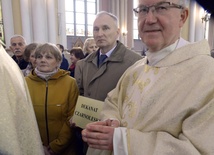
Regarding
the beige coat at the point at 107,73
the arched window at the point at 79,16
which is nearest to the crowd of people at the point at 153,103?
the beige coat at the point at 107,73

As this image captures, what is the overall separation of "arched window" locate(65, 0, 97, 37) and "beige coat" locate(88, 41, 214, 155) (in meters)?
13.6

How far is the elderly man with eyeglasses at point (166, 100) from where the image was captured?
1012 mm

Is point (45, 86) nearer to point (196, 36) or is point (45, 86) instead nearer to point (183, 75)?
point (183, 75)

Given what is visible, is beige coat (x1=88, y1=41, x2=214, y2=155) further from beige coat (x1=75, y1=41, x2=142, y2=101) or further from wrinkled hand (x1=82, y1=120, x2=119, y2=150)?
beige coat (x1=75, y1=41, x2=142, y2=101)

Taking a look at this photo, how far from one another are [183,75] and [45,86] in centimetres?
131

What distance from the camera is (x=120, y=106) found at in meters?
1.52

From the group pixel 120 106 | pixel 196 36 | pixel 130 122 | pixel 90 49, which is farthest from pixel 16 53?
pixel 196 36

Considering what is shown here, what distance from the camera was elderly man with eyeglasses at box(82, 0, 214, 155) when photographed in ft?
3.32

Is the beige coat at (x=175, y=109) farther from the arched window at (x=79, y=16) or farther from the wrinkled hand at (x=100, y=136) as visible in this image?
the arched window at (x=79, y=16)

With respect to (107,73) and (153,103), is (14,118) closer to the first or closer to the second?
(153,103)

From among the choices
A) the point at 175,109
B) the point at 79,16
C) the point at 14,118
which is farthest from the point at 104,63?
the point at 79,16

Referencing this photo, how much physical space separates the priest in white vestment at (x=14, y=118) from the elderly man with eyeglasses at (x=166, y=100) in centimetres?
31

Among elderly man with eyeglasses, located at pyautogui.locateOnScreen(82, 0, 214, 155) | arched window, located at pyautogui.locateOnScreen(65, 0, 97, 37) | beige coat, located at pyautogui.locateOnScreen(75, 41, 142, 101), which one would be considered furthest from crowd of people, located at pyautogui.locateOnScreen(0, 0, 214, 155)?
arched window, located at pyautogui.locateOnScreen(65, 0, 97, 37)

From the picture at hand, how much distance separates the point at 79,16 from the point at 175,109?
1453cm
